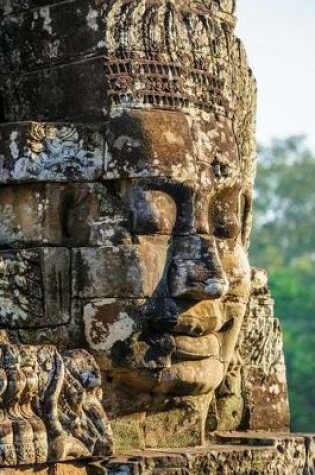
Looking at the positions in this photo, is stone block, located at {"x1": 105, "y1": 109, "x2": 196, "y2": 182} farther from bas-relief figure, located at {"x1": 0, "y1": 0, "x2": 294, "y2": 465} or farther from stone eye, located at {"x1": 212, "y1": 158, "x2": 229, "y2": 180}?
stone eye, located at {"x1": 212, "y1": 158, "x2": 229, "y2": 180}

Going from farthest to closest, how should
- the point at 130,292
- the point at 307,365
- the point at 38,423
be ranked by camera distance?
the point at 307,365 < the point at 130,292 < the point at 38,423

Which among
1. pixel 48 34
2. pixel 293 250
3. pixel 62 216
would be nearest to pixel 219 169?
pixel 62 216

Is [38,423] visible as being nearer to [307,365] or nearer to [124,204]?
[124,204]

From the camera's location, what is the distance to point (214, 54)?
53.7 feet

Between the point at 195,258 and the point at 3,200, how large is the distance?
4.67 feet

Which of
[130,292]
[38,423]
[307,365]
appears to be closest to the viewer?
[38,423]

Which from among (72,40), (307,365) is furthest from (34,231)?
(307,365)

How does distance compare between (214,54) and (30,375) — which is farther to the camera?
(214,54)

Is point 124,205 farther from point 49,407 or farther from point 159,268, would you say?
point 49,407

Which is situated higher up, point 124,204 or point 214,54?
point 214,54

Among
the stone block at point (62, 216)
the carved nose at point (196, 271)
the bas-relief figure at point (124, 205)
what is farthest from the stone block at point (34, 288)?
the carved nose at point (196, 271)

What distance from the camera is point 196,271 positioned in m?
15.8

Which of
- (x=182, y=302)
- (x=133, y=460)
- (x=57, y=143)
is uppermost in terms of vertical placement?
(x=57, y=143)

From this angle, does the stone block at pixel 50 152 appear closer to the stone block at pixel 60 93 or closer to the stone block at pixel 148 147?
the stone block at pixel 148 147
